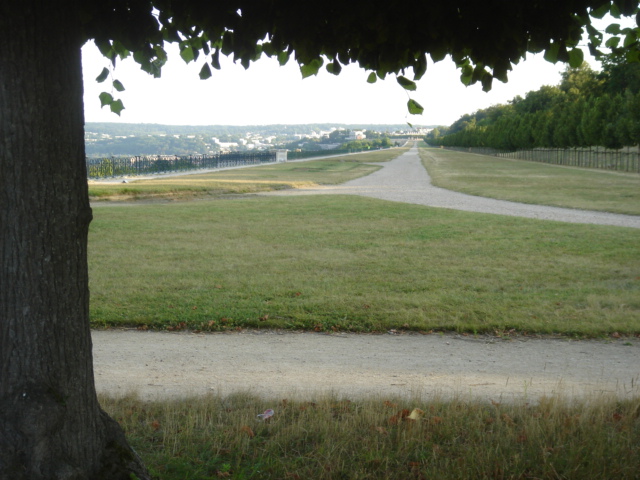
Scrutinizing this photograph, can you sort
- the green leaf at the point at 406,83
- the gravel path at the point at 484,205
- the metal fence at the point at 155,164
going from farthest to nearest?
the metal fence at the point at 155,164
the gravel path at the point at 484,205
the green leaf at the point at 406,83

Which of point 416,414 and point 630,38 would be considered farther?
point 630,38

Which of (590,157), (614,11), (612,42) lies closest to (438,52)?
(614,11)

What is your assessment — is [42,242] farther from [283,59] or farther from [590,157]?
[590,157]

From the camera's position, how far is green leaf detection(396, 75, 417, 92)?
4.25 metres

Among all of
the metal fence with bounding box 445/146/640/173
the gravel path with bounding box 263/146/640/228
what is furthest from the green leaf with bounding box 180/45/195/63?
the metal fence with bounding box 445/146/640/173

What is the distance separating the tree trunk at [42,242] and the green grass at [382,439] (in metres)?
0.84

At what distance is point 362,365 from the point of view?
6199 millimetres

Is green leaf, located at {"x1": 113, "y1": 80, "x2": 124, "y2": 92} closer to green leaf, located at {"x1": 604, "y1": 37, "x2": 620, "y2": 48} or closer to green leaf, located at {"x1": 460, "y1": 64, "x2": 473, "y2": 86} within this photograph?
green leaf, located at {"x1": 460, "y1": 64, "x2": 473, "y2": 86}

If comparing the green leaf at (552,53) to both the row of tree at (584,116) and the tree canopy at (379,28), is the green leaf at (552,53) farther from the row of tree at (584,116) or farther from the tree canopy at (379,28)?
the row of tree at (584,116)

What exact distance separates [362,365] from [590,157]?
6564 centimetres

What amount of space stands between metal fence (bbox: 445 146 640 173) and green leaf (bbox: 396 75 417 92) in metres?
53.3

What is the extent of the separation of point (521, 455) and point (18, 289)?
2870mm

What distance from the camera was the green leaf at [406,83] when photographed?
4.25 meters

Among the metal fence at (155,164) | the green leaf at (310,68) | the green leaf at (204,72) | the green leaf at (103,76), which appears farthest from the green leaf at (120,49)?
the metal fence at (155,164)
